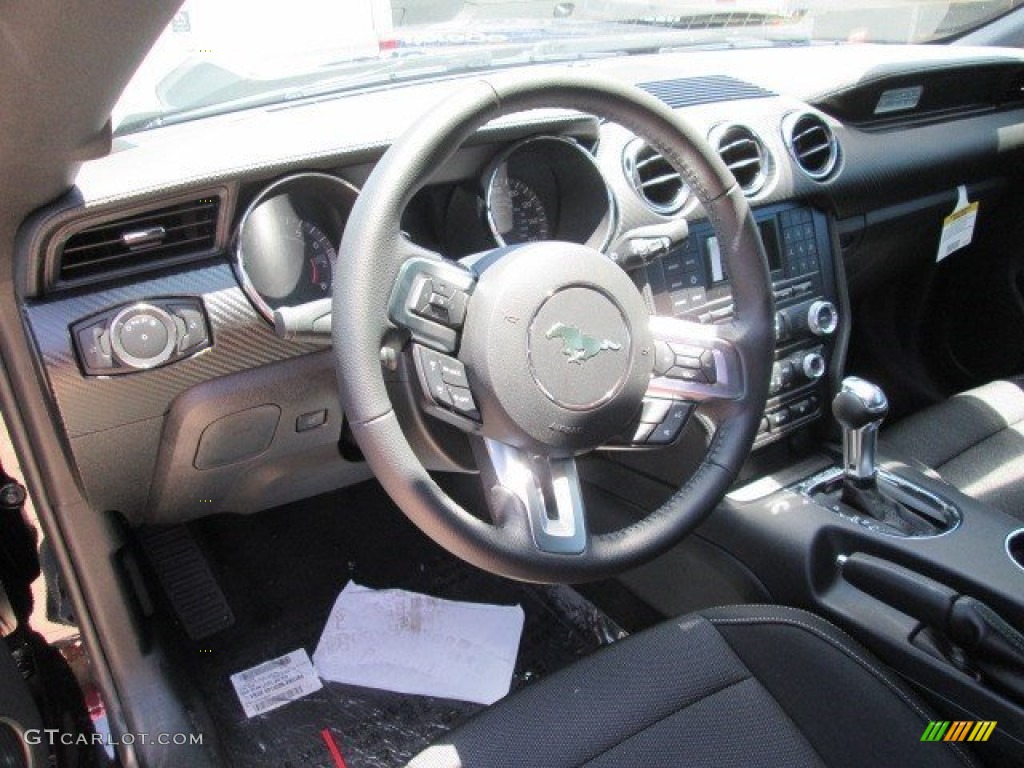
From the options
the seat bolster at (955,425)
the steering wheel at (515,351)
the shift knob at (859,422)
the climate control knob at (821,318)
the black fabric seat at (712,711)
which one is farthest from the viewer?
the seat bolster at (955,425)

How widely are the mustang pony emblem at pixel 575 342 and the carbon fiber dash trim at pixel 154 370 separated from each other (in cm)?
48

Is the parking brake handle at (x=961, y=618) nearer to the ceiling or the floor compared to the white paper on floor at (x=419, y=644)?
nearer to the ceiling

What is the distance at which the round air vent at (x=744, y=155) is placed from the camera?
1.82 metres

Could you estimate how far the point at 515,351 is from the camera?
1164mm

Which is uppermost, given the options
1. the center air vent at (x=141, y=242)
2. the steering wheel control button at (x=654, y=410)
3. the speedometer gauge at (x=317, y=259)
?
the center air vent at (x=141, y=242)

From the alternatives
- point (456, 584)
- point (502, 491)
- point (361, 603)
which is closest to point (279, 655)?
point (361, 603)

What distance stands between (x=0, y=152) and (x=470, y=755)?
0.92m

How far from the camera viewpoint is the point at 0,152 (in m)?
1.10

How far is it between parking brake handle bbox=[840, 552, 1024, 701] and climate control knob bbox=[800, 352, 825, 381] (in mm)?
443

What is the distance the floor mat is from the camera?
182 cm

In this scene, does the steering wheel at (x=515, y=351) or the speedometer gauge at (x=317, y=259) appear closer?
the steering wheel at (x=515, y=351)

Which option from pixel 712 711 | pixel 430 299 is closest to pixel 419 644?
pixel 712 711

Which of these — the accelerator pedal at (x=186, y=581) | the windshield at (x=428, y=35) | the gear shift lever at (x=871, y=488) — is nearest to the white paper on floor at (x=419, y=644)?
the accelerator pedal at (x=186, y=581)

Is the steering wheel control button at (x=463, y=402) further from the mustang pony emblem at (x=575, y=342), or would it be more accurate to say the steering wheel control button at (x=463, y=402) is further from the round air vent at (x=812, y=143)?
the round air vent at (x=812, y=143)
